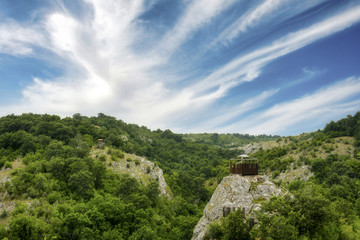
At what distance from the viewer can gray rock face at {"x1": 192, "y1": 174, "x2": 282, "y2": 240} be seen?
95.0ft

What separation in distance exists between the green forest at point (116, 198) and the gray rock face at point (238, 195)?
2.68 metres

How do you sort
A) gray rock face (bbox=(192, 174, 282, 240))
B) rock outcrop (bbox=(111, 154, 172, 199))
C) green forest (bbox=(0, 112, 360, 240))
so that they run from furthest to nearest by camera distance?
1. rock outcrop (bbox=(111, 154, 172, 199))
2. gray rock face (bbox=(192, 174, 282, 240))
3. green forest (bbox=(0, 112, 360, 240))

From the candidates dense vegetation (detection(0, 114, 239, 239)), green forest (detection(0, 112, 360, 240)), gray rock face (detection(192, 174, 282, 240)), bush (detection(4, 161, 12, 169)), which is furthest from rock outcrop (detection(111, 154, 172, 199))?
gray rock face (detection(192, 174, 282, 240))

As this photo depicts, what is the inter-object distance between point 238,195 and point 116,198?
2554cm

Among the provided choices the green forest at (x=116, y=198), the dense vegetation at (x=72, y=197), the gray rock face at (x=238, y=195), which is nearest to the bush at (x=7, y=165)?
the green forest at (x=116, y=198)

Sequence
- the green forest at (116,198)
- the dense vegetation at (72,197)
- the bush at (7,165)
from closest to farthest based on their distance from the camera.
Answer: the green forest at (116,198)
the dense vegetation at (72,197)
the bush at (7,165)

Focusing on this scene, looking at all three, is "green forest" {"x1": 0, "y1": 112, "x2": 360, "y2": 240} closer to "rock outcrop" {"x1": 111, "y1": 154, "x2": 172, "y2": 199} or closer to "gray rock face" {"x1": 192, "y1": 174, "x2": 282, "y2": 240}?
"gray rock face" {"x1": 192, "y1": 174, "x2": 282, "y2": 240}

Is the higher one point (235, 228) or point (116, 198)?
point (116, 198)

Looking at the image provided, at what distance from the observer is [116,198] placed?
134 ft

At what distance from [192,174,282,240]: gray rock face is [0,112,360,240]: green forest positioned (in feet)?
8.78

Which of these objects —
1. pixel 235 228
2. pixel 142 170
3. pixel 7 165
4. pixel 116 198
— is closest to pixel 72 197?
pixel 116 198

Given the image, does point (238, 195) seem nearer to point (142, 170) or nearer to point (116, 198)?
point (116, 198)

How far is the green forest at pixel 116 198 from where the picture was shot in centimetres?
2366

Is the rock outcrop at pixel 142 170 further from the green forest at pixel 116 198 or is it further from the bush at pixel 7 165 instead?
the bush at pixel 7 165
